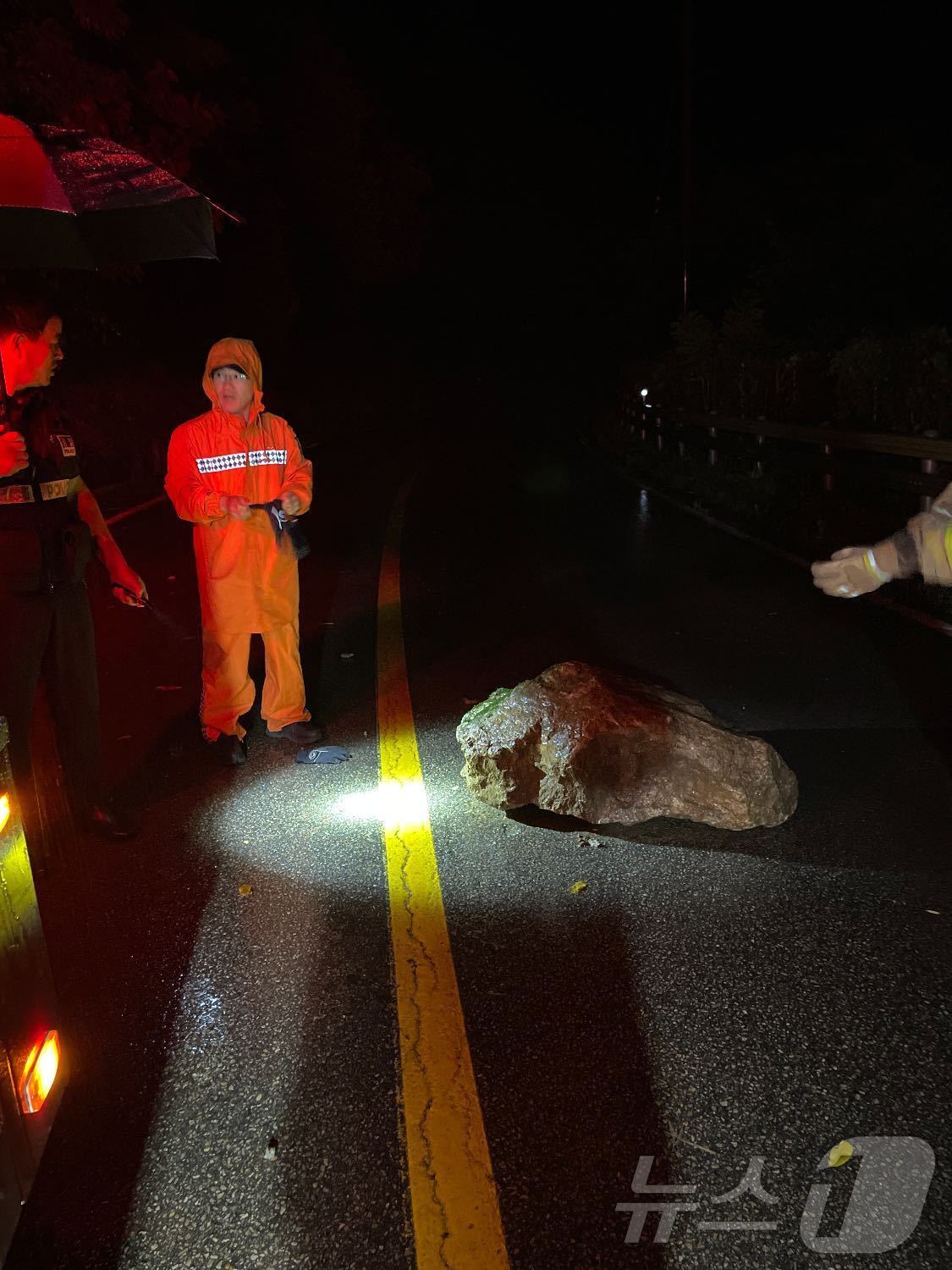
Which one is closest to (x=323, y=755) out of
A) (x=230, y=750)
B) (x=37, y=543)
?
(x=230, y=750)

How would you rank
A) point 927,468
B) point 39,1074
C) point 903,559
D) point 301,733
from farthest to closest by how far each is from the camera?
point 927,468 < point 301,733 < point 903,559 < point 39,1074

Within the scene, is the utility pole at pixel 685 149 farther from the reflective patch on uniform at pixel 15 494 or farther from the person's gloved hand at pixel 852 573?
the person's gloved hand at pixel 852 573

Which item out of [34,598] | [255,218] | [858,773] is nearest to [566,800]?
[858,773]

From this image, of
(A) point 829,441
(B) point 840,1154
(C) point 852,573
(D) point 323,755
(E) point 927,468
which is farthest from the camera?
(A) point 829,441

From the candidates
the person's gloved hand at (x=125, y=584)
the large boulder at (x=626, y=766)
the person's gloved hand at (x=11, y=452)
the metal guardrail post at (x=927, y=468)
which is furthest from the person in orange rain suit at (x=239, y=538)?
the metal guardrail post at (x=927, y=468)

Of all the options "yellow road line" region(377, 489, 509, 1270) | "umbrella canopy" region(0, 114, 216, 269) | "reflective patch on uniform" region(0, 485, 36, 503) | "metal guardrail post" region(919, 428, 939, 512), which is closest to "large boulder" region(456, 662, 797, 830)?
"yellow road line" region(377, 489, 509, 1270)

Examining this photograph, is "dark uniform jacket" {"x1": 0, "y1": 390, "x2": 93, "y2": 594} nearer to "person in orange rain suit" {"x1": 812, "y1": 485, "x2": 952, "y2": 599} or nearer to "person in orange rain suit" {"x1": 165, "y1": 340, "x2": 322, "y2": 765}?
"person in orange rain suit" {"x1": 165, "y1": 340, "x2": 322, "y2": 765}

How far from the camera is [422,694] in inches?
257

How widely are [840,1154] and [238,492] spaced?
3.84 meters

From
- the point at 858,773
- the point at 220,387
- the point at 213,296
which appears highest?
the point at 213,296

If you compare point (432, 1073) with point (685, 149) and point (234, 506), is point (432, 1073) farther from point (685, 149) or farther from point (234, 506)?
point (685, 149)

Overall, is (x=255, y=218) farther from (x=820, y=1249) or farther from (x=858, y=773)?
(x=820, y=1249)

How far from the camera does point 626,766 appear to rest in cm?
464

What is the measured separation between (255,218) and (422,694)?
24169 mm
